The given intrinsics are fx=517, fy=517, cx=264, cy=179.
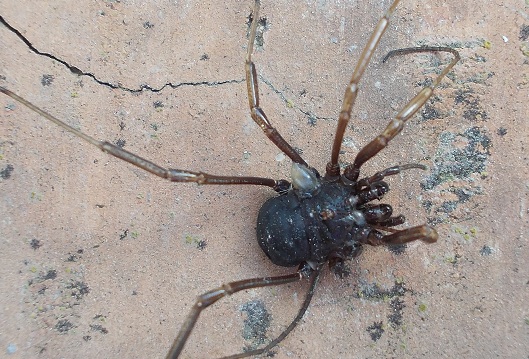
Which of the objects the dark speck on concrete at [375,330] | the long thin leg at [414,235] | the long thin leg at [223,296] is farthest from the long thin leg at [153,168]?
the dark speck on concrete at [375,330]

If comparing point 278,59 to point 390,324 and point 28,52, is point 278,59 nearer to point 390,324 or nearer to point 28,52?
point 28,52

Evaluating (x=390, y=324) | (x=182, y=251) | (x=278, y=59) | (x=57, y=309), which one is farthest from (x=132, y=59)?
(x=390, y=324)

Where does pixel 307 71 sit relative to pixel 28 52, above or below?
below

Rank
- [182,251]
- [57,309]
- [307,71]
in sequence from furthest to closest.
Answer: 1. [307,71]
2. [182,251]
3. [57,309]

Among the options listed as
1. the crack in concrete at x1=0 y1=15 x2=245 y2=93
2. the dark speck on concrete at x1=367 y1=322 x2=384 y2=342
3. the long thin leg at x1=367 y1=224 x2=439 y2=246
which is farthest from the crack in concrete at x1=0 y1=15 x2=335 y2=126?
the dark speck on concrete at x1=367 y1=322 x2=384 y2=342

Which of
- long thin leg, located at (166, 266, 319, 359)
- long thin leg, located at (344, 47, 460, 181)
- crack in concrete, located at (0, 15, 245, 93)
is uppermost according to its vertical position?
crack in concrete, located at (0, 15, 245, 93)

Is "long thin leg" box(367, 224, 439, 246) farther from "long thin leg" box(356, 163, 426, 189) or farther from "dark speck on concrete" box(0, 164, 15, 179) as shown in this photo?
"dark speck on concrete" box(0, 164, 15, 179)

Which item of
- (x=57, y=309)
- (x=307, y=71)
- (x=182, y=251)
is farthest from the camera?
(x=307, y=71)
